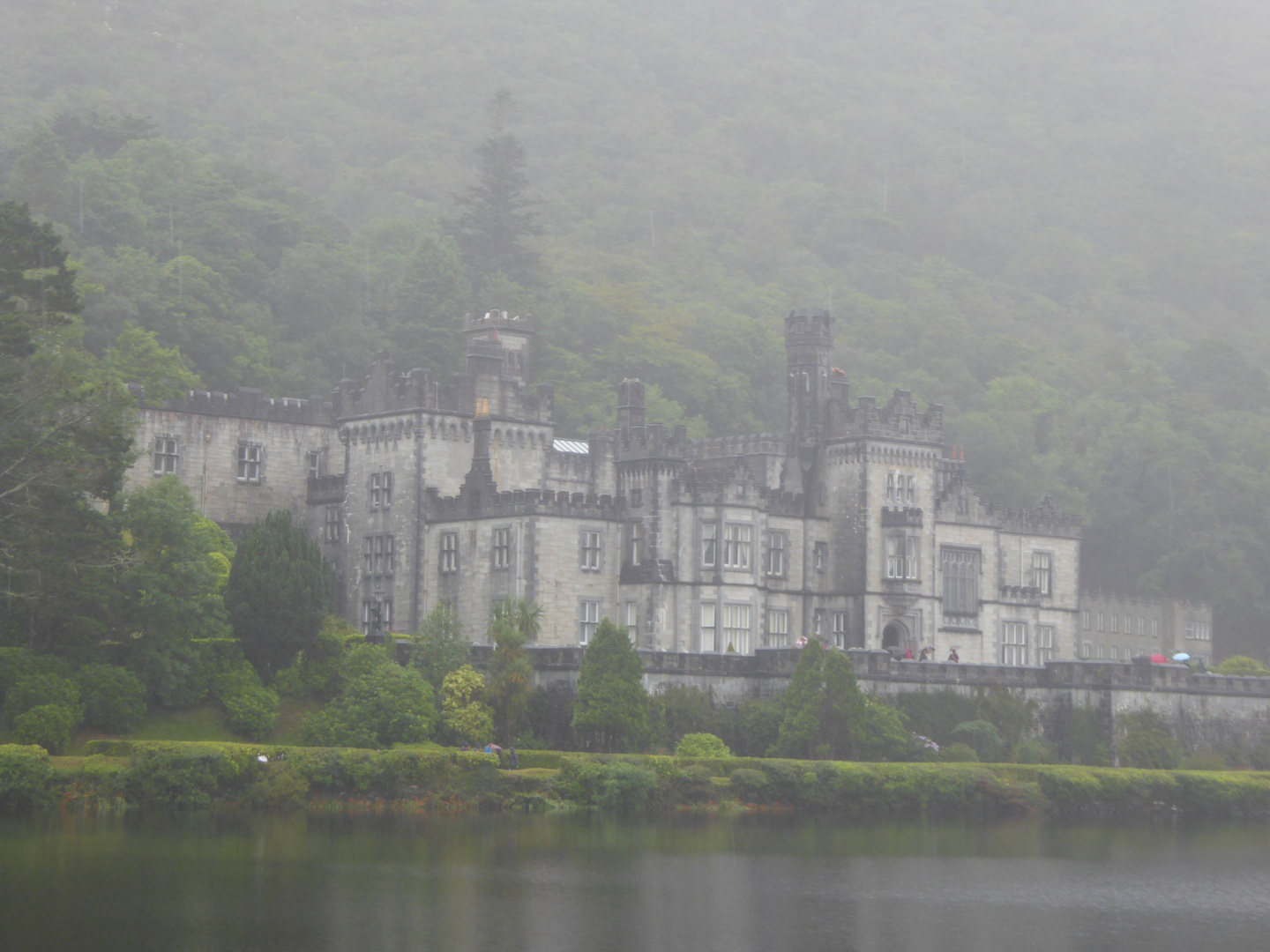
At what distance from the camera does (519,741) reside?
236 feet

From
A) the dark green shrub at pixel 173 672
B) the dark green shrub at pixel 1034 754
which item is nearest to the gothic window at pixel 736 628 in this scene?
the dark green shrub at pixel 1034 754

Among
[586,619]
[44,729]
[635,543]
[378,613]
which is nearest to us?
[44,729]

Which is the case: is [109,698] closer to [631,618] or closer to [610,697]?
[610,697]

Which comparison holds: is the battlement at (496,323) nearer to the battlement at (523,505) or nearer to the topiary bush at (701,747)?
the battlement at (523,505)

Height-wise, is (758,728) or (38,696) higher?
(38,696)

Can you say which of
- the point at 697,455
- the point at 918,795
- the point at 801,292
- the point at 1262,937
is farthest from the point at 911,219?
the point at 1262,937

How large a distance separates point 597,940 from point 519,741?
28.7 m

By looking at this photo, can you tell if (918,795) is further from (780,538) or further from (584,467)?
(584,467)

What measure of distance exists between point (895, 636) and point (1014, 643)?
902 centimetres

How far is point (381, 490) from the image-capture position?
86.8m

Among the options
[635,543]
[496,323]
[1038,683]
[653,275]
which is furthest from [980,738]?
[653,275]

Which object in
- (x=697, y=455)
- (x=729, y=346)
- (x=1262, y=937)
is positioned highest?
(x=729, y=346)

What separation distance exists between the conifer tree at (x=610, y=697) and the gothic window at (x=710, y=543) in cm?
1232

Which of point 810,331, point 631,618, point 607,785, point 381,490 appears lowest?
point 607,785
